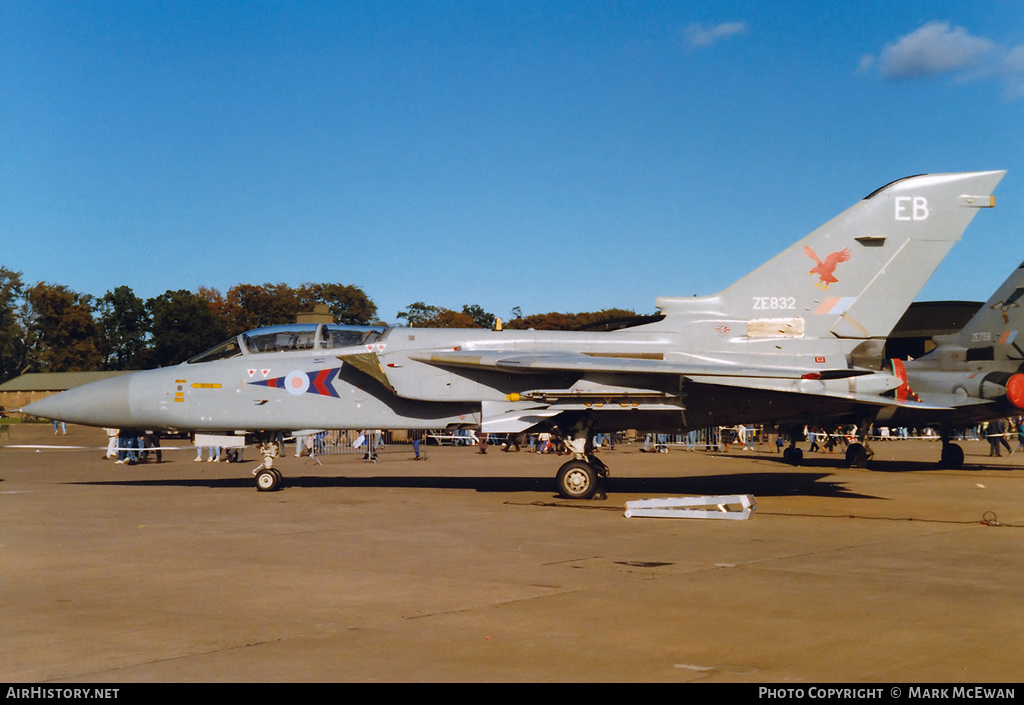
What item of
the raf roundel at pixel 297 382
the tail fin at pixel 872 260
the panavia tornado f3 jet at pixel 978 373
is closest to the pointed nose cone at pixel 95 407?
the raf roundel at pixel 297 382

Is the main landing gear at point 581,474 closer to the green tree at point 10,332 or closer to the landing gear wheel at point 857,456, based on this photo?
the landing gear wheel at point 857,456

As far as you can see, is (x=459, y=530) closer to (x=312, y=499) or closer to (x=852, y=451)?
(x=312, y=499)

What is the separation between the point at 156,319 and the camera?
73.6m

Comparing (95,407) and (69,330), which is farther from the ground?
(69,330)

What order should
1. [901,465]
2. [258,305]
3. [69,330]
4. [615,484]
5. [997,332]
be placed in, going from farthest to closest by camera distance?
1. [69,330]
2. [258,305]
3. [901,465]
4. [997,332]
5. [615,484]

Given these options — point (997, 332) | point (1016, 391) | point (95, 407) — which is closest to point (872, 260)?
point (1016, 391)

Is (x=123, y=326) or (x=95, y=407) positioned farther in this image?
(x=123, y=326)

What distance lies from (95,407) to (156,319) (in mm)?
62877

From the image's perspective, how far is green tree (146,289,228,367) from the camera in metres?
68.6

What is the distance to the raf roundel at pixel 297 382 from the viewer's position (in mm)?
15258

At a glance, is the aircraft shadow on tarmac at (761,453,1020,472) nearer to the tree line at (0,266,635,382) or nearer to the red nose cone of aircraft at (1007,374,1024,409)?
the red nose cone of aircraft at (1007,374,1024,409)

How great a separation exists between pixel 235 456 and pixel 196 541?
62.8 ft

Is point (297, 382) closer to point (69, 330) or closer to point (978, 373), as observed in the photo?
point (978, 373)

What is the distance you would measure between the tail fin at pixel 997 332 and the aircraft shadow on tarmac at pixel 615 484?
20.6 ft
